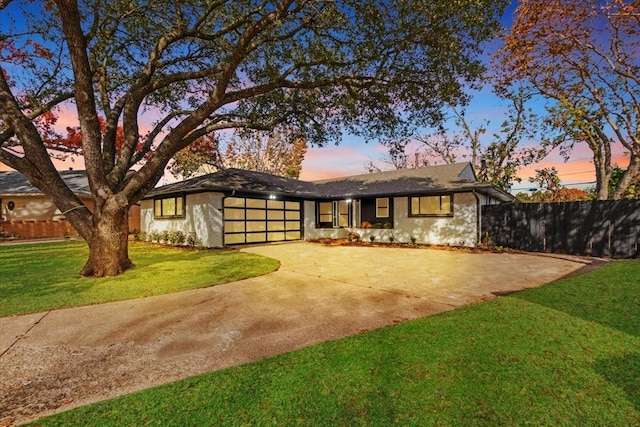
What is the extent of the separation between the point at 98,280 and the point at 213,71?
599cm

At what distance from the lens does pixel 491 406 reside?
2.35 metres

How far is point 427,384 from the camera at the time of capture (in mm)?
2662

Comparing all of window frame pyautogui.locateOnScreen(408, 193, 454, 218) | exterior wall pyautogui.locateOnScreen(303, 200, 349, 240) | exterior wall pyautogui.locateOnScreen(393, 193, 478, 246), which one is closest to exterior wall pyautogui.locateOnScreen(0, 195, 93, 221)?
exterior wall pyautogui.locateOnScreen(303, 200, 349, 240)

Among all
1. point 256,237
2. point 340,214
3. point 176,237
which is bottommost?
point 256,237

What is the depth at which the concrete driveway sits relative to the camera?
288cm

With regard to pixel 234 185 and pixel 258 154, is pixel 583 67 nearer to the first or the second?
pixel 234 185

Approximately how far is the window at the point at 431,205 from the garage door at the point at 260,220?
648 centimetres

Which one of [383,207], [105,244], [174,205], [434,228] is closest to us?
[105,244]

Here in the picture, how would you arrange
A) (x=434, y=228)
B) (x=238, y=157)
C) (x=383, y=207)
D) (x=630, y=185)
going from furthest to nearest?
(x=238, y=157) < (x=630, y=185) < (x=383, y=207) < (x=434, y=228)

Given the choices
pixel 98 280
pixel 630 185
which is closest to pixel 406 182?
pixel 630 185

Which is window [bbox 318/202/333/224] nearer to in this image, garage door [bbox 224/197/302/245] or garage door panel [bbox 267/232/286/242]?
garage door [bbox 224/197/302/245]

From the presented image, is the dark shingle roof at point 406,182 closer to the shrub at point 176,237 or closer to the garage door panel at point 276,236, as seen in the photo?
the garage door panel at point 276,236

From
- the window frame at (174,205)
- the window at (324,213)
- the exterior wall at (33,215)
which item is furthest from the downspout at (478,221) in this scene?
the exterior wall at (33,215)

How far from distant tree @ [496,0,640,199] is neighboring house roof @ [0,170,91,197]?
2615cm
